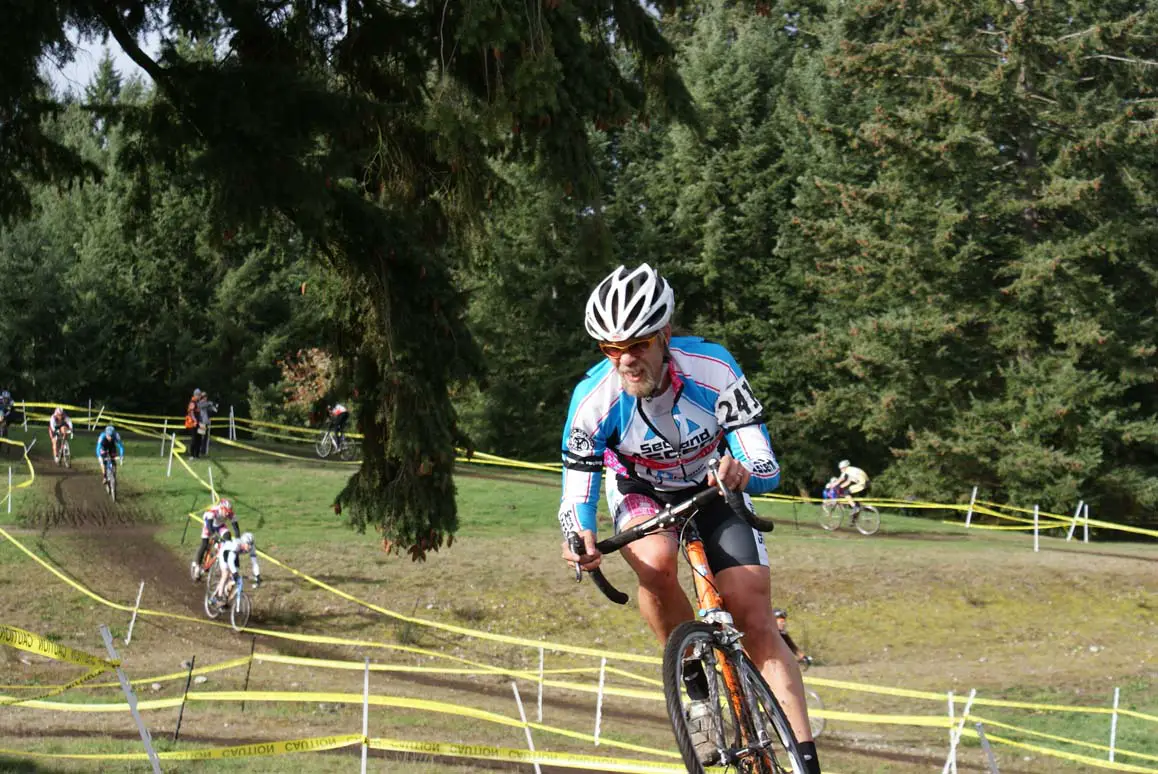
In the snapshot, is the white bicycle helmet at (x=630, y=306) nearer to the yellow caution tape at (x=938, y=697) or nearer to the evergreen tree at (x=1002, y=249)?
the yellow caution tape at (x=938, y=697)

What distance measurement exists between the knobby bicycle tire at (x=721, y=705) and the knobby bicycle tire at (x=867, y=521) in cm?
2864

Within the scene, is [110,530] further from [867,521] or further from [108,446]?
[867,521]

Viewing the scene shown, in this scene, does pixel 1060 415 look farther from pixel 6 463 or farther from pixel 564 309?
pixel 6 463

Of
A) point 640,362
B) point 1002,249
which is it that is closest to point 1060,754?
point 640,362

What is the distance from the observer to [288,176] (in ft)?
37.0

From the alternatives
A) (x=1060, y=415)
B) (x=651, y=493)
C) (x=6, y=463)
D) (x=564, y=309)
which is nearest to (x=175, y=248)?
(x=564, y=309)

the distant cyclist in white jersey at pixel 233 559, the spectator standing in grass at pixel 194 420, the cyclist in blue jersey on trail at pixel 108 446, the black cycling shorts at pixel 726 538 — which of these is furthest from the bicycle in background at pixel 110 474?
the black cycling shorts at pixel 726 538

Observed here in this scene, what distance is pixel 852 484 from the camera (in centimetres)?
3328

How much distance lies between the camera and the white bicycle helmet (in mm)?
5383

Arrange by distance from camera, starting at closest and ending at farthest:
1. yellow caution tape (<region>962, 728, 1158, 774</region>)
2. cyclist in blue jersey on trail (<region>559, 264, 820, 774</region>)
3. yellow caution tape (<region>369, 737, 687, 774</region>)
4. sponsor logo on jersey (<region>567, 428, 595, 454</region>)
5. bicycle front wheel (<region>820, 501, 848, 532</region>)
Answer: cyclist in blue jersey on trail (<region>559, 264, 820, 774</region>), sponsor logo on jersey (<region>567, 428, 595, 454</region>), yellow caution tape (<region>369, 737, 687, 774</region>), yellow caution tape (<region>962, 728, 1158, 774</region>), bicycle front wheel (<region>820, 501, 848, 532</region>)

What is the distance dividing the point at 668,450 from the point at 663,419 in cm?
15

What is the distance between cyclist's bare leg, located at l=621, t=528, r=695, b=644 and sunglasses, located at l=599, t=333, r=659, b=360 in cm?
80

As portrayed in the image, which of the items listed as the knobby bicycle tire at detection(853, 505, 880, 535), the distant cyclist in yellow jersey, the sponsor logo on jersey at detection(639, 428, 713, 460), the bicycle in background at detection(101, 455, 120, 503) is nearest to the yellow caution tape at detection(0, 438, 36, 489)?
the bicycle in background at detection(101, 455, 120, 503)

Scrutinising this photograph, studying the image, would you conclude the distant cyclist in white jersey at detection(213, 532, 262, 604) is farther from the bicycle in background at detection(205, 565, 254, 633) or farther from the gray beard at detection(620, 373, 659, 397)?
the gray beard at detection(620, 373, 659, 397)
